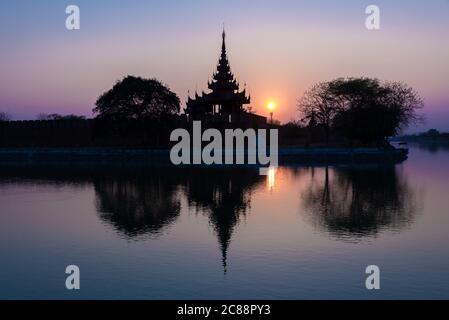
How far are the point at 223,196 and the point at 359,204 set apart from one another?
6626 millimetres

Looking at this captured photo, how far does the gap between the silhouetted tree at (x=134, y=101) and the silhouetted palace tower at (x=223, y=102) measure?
13.8 feet

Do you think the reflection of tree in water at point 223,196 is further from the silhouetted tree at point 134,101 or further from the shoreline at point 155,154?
the silhouetted tree at point 134,101

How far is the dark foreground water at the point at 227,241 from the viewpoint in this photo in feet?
36.3

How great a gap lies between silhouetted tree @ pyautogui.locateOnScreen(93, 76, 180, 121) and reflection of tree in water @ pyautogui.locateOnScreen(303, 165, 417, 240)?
27111 millimetres

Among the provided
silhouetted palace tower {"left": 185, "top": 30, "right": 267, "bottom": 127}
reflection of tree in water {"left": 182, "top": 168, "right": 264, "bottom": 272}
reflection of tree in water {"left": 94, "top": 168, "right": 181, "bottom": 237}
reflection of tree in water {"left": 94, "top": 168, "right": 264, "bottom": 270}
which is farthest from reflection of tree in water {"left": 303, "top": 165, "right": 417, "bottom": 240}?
silhouetted palace tower {"left": 185, "top": 30, "right": 267, "bottom": 127}

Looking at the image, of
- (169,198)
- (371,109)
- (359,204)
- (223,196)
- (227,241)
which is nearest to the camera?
(227,241)

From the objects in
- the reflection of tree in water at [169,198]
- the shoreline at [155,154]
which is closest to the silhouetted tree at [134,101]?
the shoreline at [155,154]

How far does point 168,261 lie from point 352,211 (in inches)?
405

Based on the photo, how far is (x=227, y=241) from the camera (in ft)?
51.0

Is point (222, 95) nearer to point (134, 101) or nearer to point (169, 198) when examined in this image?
point (134, 101)

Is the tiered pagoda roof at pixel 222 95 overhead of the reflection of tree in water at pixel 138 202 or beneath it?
overhead

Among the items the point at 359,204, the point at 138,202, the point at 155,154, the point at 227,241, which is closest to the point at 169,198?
the point at 138,202

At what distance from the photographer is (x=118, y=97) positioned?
2261 inches
